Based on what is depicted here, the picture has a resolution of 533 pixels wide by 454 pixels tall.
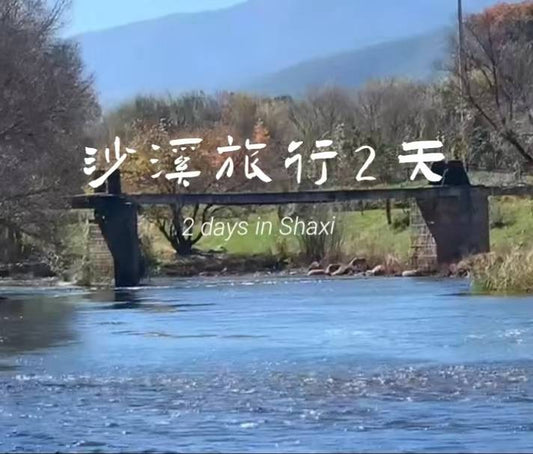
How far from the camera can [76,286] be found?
7025 cm

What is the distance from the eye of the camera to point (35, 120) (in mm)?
59656

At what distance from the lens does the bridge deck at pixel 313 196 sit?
72.9m

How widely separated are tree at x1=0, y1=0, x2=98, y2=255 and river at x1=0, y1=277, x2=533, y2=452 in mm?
13814

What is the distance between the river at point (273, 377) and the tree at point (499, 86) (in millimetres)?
30879

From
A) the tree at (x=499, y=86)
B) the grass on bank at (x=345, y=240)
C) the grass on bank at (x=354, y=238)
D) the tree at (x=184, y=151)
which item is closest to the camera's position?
the grass on bank at (x=354, y=238)

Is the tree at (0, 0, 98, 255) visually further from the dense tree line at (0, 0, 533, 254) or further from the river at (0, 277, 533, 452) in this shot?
the river at (0, 277, 533, 452)

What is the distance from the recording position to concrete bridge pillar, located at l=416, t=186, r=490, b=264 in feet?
240

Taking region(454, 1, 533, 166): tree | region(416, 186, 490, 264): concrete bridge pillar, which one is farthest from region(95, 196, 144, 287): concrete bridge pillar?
region(454, 1, 533, 166): tree

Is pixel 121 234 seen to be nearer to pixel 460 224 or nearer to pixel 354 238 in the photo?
pixel 354 238

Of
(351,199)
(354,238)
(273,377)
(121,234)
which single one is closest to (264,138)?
(354,238)

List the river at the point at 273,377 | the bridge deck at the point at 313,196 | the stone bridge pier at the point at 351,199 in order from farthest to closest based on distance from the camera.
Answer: the bridge deck at the point at 313,196 → the stone bridge pier at the point at 351,199 → the river at the point at 273,377

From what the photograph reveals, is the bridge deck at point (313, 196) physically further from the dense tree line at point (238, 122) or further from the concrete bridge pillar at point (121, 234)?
the dense tree line at point (238, 122)

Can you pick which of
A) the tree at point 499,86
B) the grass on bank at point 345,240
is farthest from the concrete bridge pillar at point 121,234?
the tree at point 499,86

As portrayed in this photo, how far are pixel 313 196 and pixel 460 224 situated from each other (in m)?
6.80
